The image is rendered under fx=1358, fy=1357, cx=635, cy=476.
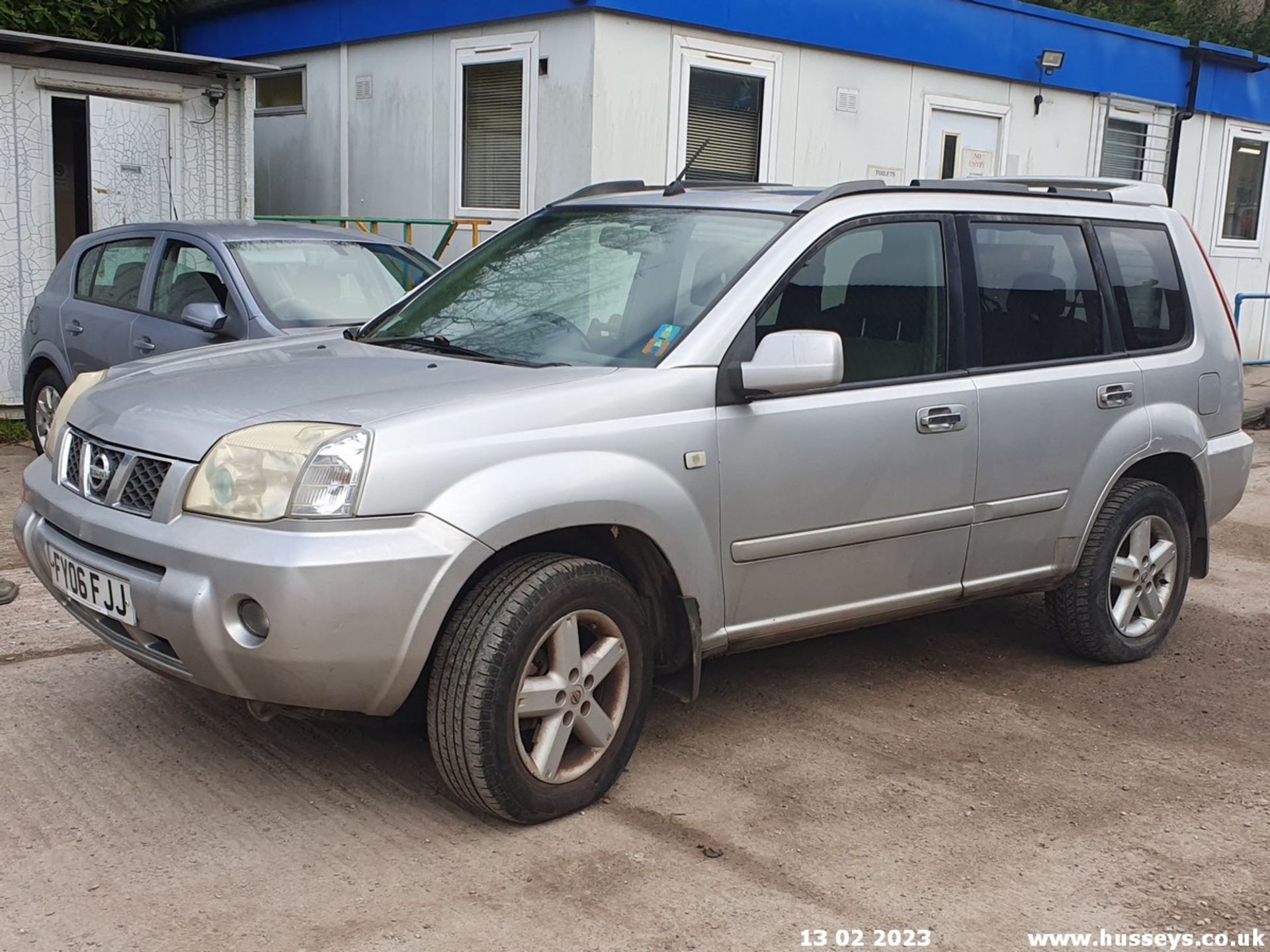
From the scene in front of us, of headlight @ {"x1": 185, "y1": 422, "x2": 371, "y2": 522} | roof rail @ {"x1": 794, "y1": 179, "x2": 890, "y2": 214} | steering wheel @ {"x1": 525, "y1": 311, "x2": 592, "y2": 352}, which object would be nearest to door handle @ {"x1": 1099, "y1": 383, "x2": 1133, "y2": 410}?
roof rail @ {"x1": 794, "y1": 179, "x2": 890, "y2": 214}

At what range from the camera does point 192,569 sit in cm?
335

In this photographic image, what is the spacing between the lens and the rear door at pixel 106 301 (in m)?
7.75

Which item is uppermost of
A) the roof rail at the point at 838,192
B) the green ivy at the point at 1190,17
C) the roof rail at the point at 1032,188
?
the green ivy at the point at 1190,17

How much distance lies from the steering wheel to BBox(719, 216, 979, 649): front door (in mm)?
484

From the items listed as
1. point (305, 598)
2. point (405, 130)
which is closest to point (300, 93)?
point (405, 130)

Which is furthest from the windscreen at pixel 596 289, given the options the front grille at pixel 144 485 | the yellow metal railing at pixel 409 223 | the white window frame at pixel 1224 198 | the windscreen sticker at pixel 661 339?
the white window frame at pixel 1224 198

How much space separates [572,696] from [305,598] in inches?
32.6

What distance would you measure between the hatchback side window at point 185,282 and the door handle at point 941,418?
4.23 meters

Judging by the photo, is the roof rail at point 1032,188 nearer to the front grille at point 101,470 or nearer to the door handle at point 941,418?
the door handle at point 941,418

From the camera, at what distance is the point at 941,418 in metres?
4.45

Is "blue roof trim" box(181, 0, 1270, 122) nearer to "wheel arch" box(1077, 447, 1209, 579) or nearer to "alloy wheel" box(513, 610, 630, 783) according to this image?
"wheel arch" box(1077, 447, 1209, 579)

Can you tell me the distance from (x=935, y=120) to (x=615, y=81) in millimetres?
3710

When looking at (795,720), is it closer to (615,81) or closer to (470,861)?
(470,861)

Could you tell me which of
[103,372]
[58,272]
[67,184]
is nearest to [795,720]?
[103,372]
